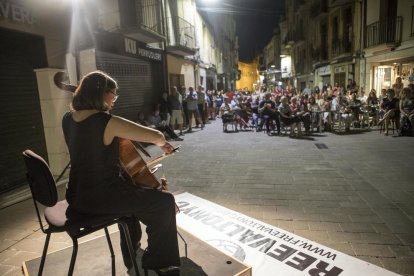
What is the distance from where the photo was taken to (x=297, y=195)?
190 inches

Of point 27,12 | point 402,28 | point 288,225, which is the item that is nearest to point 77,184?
point 288,225

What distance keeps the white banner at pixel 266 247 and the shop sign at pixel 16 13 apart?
439 centimetres

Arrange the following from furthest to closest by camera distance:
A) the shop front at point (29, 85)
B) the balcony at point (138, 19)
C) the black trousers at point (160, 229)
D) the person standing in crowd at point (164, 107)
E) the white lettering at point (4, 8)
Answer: the person standing in crowd at point (164, 107)
the balcony at point (138, 19)
the shop front at point (29, 85)
the white lettering at point (4, 8)
the black trousers at point (160, 229)

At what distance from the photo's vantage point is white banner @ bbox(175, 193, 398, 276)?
2.84 m

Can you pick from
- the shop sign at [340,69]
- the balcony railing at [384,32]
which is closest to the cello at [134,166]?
the balcony railing at [384,32]

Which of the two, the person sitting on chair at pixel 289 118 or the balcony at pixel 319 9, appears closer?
the person sitting on chair at pixel 289 118

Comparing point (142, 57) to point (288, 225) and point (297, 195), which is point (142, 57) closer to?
point (297, 195)

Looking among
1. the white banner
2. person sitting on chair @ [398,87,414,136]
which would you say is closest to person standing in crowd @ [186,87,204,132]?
person sitting on chair @ [398,87,414,136]

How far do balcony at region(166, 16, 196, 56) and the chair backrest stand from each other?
40.8 ft

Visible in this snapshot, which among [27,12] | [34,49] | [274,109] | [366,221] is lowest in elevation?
[366,221]

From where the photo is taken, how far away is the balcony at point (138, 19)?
10040 millimetres

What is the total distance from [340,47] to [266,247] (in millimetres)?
19958

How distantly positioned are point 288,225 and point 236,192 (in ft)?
4.59

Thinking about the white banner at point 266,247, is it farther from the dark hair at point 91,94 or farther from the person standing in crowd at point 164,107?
the person standing in crowd at point 164,107
